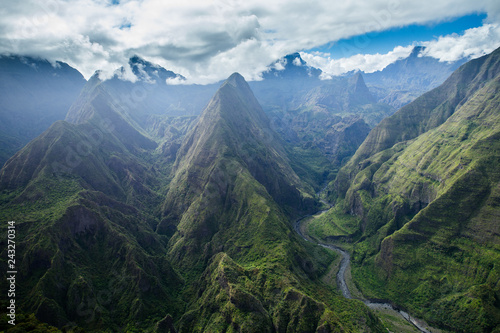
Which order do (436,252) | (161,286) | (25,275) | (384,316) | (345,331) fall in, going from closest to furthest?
(345,331) < (25,275) < (161,286) < (384,316) < (436,252)

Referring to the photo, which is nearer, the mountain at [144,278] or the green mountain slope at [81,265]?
the mountain at [144,278]

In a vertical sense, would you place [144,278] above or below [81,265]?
below

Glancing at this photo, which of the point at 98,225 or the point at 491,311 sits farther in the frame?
the point at 98,225

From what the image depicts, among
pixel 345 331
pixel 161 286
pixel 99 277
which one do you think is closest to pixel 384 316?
pixel 345 331

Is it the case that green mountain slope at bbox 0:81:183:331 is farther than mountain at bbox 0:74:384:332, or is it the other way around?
green mountain slope at bbox 0:81:183:331

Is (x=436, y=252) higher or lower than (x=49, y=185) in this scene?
lower

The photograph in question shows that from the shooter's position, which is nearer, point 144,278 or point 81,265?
point 81,265

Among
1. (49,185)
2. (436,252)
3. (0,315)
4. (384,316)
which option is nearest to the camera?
(0,315)

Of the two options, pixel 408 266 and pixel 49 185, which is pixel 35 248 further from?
pixel 408 266

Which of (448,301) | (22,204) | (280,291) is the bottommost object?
(448,301)
